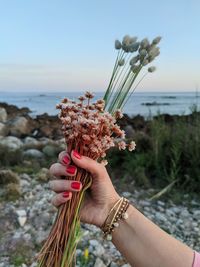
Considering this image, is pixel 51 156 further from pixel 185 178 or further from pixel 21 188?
pixel 185 178

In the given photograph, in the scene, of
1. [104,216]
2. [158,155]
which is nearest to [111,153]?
[158,155]

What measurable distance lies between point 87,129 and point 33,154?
17.9 ft

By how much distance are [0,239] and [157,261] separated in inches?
92.5

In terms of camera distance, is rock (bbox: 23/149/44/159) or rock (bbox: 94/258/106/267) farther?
rock (bbox: 23/149/44/159)

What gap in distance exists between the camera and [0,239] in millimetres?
3539

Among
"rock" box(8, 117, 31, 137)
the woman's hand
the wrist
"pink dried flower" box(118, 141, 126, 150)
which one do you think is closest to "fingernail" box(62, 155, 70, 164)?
the woman's hand

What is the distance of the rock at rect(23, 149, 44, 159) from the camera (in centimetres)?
643

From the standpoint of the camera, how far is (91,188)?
145 centimetres

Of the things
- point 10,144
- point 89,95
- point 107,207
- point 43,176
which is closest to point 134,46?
point 89,95

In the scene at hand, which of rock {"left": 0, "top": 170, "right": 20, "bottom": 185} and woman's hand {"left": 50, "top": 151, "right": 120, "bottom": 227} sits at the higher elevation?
woman's hand {"left": 50, "top": 151, "right": 120, "bottom": 227}

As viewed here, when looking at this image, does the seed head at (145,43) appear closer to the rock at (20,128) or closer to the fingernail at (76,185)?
the fingernail at (76,185)

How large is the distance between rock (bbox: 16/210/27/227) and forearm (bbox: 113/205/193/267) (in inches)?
97.8

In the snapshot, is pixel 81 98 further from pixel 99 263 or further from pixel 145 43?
pixel 99 263

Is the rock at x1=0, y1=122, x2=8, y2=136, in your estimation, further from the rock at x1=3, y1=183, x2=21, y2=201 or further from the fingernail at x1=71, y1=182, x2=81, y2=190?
the fingernail at x1=71, y1=182, x2=81, y2=190
